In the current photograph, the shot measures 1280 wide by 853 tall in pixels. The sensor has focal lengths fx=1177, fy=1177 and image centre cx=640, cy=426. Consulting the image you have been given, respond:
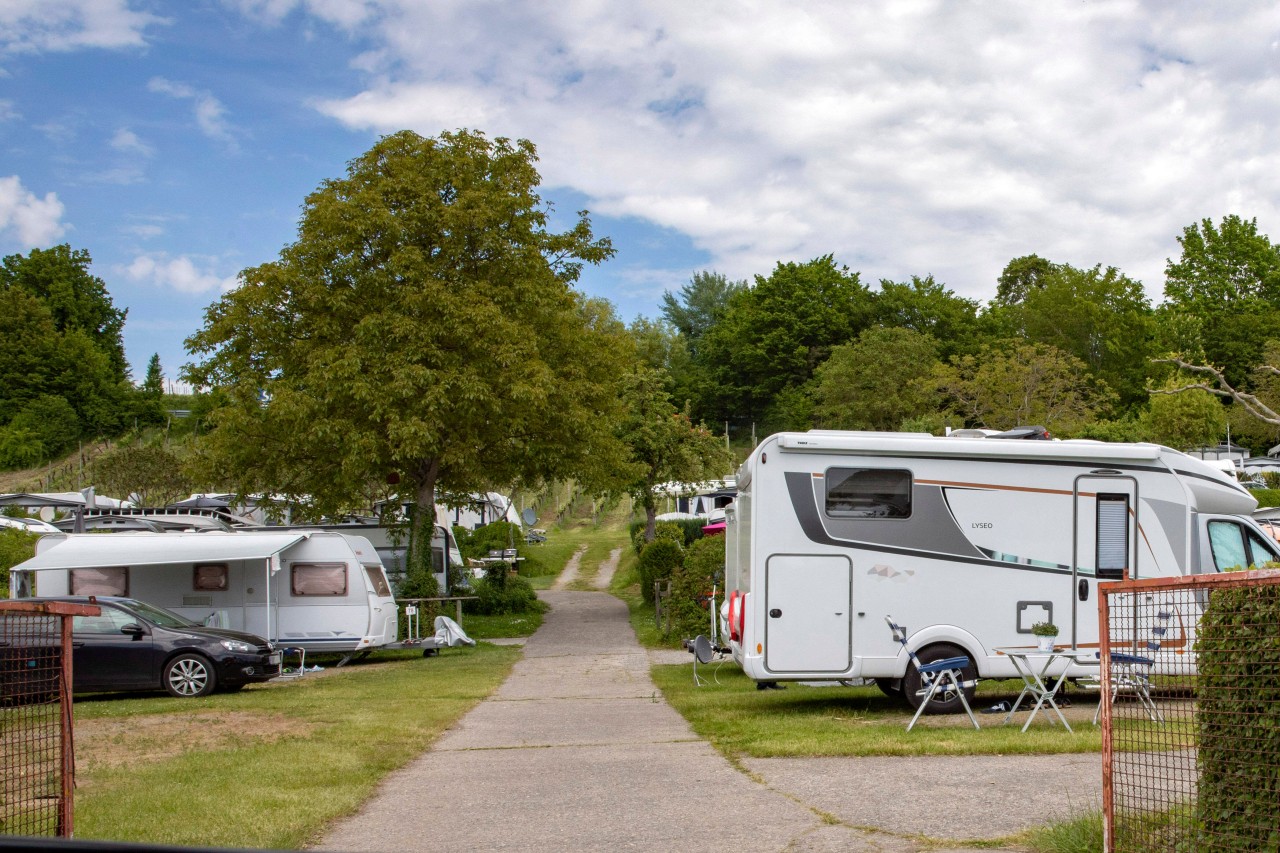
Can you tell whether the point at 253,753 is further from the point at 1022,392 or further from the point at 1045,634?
the point at 1022,392

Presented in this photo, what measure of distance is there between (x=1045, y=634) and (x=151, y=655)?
10737mm

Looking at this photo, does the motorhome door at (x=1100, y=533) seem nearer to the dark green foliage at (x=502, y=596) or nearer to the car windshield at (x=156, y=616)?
the car windshield at (x=156, y=616)

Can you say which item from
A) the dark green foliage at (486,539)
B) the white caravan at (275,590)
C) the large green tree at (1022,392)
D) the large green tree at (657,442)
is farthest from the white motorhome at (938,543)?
the large green tree at (1022,392)

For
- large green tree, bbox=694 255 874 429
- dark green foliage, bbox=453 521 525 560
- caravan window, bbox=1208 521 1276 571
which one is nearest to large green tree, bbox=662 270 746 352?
large green tree, bbox=694 255 874 429

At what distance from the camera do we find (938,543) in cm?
1182

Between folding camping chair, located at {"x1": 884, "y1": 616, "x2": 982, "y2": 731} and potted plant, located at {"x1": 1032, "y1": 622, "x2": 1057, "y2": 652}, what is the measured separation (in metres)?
0.75

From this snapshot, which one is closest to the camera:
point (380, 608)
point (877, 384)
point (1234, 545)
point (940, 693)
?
point (940, 693)

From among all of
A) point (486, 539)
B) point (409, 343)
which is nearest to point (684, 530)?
point (486, 539)

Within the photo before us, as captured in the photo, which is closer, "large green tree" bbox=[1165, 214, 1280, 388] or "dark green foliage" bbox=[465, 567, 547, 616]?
"dark green foliage" bbox=[465, 567, 547, 616]

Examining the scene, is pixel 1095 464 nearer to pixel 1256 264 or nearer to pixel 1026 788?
pixel 1026 788

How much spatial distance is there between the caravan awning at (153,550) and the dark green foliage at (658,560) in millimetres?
11306

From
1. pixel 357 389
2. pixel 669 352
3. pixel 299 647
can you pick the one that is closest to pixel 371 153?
pixel 357 389

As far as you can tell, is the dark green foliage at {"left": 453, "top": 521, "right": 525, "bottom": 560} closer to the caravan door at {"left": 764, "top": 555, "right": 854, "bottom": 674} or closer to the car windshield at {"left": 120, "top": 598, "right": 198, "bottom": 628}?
the car windshield at {"left": 120, "top": 598, "right": 198, "bottom": 628}

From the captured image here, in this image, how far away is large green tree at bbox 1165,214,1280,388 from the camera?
68250mm
